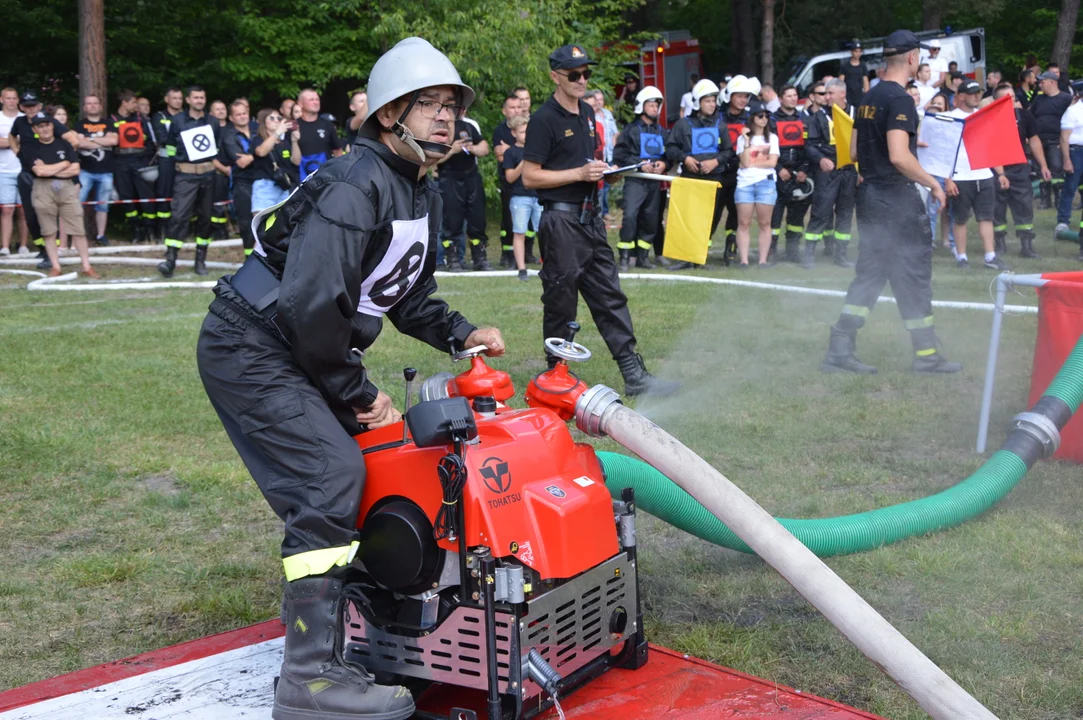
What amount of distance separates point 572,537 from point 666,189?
444 inches

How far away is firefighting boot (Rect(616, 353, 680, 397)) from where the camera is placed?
7.29 metres

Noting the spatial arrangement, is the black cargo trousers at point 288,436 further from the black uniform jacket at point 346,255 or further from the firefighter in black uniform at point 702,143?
the firefighter in black uniform at point 702,143

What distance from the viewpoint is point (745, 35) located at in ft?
103

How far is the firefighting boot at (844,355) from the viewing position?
7.85 metres

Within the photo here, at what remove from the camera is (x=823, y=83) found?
588 inches

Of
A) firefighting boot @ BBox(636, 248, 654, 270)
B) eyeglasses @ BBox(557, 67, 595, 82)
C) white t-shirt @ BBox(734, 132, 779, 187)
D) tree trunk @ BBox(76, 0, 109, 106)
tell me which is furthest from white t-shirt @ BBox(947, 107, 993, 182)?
tree trunk @ BBox(76, 0, 109, 106)

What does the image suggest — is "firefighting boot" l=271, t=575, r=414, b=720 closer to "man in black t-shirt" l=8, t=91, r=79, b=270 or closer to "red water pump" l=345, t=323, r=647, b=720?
"red water pump" l=345, t=323, r=647, b=720

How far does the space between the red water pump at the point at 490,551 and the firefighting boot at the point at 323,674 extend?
0.15 metres

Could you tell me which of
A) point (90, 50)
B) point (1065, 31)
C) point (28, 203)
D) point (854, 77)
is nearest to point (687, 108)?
point (854, 77)

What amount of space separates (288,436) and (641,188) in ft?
35.7

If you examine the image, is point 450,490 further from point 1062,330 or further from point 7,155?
point 7,155

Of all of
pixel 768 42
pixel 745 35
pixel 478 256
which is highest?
pixel 745 35

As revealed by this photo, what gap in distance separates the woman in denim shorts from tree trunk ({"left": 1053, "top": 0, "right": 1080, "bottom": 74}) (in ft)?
57.2

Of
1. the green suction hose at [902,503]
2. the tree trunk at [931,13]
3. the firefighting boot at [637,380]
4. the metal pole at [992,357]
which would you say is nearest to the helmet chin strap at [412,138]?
the green suction hose at [902,503]
